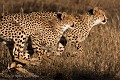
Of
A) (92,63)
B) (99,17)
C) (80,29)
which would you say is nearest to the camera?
(92,63)

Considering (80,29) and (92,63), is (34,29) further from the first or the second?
(92,63)

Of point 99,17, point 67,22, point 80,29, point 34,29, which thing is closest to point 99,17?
point 99,17

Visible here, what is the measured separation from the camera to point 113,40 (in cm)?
793

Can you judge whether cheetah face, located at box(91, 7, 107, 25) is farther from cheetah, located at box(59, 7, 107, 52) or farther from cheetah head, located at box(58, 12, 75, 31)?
cheetah head, located at box(58, 12, 75, 31)

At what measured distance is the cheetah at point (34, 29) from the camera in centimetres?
693

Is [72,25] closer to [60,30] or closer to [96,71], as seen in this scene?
[60,30]

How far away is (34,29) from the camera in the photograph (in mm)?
7367

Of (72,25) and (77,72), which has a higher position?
(72,25)

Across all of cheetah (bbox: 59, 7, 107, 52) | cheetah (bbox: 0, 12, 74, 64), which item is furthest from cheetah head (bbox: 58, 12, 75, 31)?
cheetah (bbox: 59, 7, 107, 52)

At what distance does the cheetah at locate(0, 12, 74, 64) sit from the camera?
6.93 meters

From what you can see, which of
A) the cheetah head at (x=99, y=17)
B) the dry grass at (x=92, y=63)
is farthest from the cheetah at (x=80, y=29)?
the dry grass at (x=92, y=63)

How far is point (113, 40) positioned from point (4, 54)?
1902 mm

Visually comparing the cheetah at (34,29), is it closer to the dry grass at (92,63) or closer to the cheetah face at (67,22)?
the cheetah face at (67,22)

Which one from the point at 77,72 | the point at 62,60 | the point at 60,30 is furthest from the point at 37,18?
the point at 77,72
